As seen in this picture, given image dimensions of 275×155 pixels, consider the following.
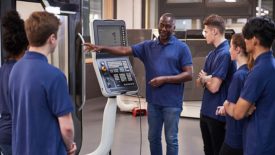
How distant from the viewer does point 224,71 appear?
3.14 m

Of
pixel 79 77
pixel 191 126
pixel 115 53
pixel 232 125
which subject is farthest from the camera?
pixel 191 126

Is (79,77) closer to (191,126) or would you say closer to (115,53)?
(115,53)

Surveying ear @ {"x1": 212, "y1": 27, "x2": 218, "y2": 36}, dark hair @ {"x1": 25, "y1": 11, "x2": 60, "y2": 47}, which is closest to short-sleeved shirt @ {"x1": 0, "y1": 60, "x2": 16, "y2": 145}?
A: dark hair @ {"x1": 25, "y1": 11, "x2": 60, "y2": 47}

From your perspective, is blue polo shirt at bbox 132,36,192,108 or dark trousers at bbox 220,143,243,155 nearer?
dark trousers at bbox 220,143,243,155

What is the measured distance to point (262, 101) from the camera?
2.21m

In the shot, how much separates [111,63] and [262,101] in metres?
1.60

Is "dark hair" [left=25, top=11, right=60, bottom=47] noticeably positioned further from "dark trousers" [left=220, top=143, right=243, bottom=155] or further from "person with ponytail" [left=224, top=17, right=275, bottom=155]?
"dark trousers" [left=220, top=143, right=243, bottom=155]

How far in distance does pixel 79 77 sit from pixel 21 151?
68.0 inches

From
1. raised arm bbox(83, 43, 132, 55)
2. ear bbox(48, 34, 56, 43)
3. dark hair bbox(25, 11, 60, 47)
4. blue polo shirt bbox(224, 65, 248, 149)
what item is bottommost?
blue polo shirt bbox(224, 65, 248, 149)

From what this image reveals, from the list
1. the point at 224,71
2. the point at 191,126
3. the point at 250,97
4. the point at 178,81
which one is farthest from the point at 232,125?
the point at 191,126

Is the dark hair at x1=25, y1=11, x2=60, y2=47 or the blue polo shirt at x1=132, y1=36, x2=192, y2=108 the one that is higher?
the dark hair at x1=25, y1=11, x2=60, y2=47

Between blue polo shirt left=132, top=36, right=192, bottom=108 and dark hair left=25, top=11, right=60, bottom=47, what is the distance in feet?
5.55

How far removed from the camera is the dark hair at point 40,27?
1.94 m

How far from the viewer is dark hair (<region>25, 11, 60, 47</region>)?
1940 millimetres
